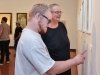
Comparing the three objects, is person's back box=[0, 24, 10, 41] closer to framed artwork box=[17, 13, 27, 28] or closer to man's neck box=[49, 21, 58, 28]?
man's neck box=[49, 21, 58, 28]

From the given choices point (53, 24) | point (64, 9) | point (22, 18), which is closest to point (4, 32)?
point (53, 24)

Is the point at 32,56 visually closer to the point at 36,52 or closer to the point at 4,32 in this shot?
the point at 36,52

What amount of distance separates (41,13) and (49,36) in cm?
110

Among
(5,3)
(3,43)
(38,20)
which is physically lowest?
(3,43)

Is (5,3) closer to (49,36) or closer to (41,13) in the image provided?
(49,36)

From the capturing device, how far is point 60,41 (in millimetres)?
2535

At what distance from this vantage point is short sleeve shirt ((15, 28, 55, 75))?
1.38 m

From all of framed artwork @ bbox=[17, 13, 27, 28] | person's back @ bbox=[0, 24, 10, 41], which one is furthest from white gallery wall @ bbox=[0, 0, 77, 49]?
person's back @ bbox=[0, 24, 10, 41]

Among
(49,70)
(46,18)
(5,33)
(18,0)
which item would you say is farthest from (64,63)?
(18,0)

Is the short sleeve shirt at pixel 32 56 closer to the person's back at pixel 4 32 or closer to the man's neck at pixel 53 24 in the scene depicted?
the man's neck at pixel 53 24

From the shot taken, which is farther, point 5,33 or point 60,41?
point 5,33

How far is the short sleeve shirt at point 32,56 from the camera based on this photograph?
4.53ft

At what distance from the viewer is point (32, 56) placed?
138 cm

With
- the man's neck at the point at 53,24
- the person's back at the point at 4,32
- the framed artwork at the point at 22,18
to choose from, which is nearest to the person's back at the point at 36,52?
the man's neck at the point at 53,24
